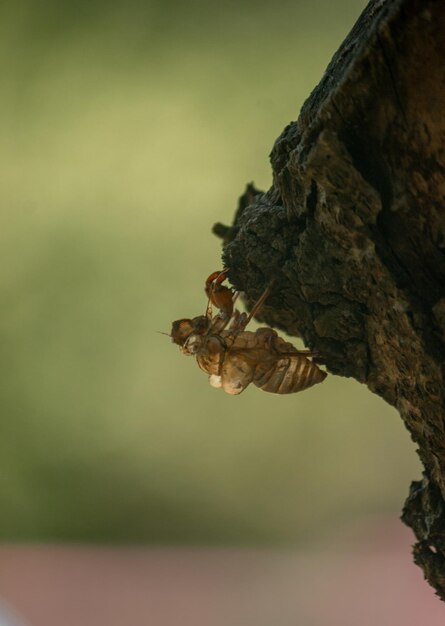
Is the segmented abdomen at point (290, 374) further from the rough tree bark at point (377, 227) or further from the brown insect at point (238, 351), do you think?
the rough tree bark at point (377, 227)

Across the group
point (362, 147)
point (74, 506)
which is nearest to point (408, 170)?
point (362, 147)

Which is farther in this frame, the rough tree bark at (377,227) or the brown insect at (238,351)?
the brown insect at (238,351)

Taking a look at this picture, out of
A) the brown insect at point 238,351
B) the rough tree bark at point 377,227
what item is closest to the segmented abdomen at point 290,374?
the brown insect at point 238,351

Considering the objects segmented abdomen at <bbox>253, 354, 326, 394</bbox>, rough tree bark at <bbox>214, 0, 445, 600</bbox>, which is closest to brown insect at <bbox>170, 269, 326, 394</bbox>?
segmented abdomen at <bbox>253, 354, 326, 394</bbox>

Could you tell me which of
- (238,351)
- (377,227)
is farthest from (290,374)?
(377,227)

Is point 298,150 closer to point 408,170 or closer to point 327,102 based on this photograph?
point 327,102

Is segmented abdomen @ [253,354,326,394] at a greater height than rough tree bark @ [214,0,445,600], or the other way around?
rough tree bark @ [214,0,445,600]

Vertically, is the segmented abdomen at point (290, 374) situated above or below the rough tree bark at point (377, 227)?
below

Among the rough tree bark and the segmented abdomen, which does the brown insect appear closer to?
the segmented abdomen
